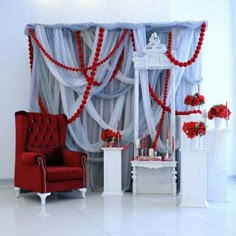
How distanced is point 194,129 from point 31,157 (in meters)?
2.11

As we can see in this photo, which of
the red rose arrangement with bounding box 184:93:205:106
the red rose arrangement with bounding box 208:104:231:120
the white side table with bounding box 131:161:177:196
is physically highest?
the red rose arrangement with bounding box 184:93:205:106

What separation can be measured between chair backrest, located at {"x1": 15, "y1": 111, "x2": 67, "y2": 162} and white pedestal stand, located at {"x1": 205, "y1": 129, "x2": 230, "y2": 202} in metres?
2.17

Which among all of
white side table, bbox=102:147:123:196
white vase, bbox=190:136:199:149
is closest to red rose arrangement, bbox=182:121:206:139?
white vase, bbox=190:136:199:149

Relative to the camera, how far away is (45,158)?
4930 mm

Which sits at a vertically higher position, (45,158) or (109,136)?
(109,136)

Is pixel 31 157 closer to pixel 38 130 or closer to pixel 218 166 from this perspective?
pixel 38 130

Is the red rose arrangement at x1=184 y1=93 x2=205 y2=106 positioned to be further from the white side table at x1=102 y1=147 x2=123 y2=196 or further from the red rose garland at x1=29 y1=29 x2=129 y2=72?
the red rose garland at x1=29 y1=29 x2=129 y2=72

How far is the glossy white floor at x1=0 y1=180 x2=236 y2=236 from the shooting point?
333cm

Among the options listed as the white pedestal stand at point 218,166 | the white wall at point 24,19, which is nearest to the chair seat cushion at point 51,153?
the white wall at point 24,19

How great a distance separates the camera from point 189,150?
4.35m

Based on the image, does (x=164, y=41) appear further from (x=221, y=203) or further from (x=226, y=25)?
(x=221, y=203)

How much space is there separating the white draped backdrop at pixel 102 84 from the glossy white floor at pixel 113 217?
2.99ft

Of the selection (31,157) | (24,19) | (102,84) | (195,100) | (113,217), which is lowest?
(113,217)

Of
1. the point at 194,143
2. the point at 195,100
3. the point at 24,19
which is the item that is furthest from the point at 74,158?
the point at 24,19
